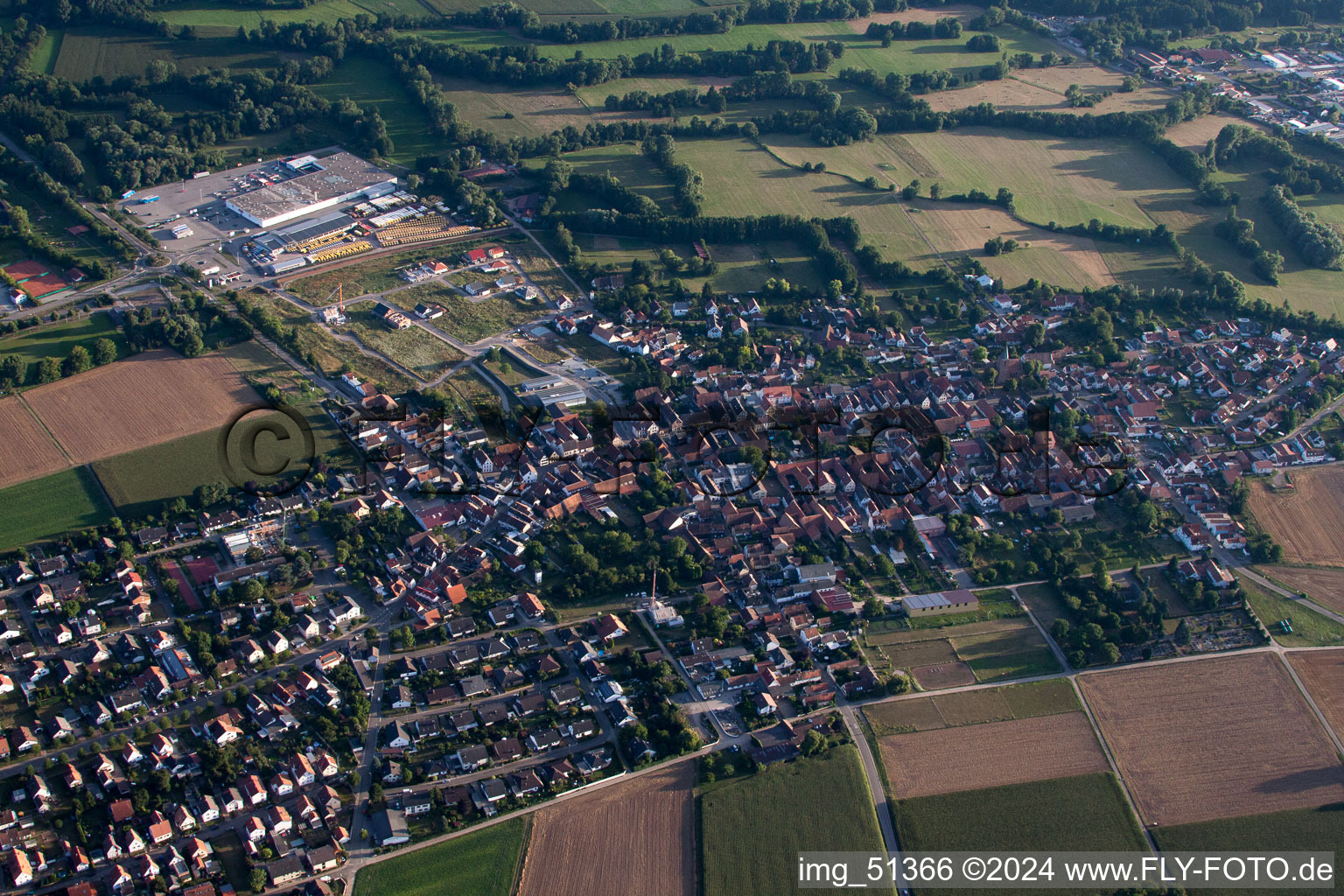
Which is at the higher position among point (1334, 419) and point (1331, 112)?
point (1331, 112)

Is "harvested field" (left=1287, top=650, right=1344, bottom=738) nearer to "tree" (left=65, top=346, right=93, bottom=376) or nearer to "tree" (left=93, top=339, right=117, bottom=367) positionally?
"tree" (left=93, top=339, right=117, bottom=367)

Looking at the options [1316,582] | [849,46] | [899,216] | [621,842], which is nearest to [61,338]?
[621,842]

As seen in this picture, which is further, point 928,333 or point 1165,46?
point 1165,46

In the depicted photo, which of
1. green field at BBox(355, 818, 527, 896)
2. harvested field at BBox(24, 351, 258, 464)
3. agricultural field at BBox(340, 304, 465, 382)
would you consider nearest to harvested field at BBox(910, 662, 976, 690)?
green field at BBox(355, 818, 527, 896)

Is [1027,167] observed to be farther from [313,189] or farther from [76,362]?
[76,362]

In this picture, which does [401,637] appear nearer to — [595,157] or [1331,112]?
[595,157]

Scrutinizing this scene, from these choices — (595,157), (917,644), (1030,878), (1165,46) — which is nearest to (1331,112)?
(1165,46)

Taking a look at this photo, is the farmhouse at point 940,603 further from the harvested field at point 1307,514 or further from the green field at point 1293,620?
the harvested field at point 1307,514
